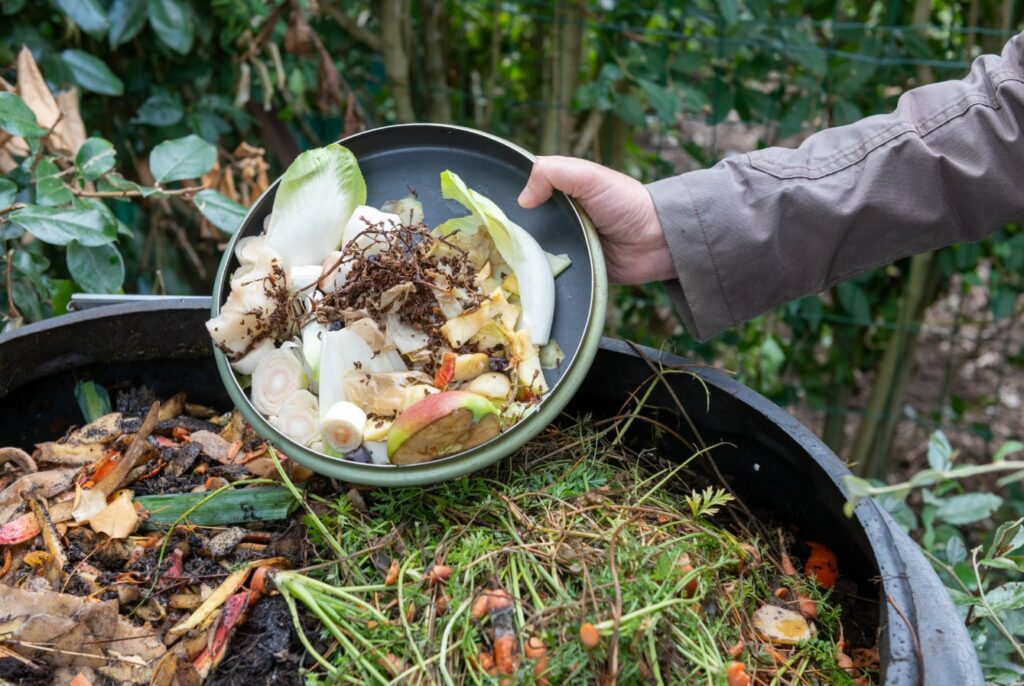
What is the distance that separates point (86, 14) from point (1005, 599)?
188 centimetres

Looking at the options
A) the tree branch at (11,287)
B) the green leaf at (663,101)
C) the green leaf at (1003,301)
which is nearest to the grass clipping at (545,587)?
the tree branch at (11,287)

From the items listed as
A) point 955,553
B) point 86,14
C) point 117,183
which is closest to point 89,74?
point 86,14

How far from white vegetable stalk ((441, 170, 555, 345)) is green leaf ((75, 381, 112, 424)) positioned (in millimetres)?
665

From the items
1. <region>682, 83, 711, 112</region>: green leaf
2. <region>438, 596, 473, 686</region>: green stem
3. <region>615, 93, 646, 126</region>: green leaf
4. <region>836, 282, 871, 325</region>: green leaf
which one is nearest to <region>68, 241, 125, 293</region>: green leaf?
<region>438, 596, 473, 686</region>: green stem

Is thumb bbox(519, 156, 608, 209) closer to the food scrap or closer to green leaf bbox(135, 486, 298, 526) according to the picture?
the food scrap

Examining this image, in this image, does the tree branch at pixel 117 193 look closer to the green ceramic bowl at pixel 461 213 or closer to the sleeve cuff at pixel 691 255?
the green ceramic bowl at pixel 461 213

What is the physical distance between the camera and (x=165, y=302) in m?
1.42

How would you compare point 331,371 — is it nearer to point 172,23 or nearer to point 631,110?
point 172,23

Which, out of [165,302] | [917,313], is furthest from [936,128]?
Result: [917,313]

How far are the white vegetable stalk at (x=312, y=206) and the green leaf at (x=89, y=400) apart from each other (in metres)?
0.41

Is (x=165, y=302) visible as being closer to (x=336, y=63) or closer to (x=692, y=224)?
(x=692, y=224)

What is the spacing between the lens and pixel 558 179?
1.22 m

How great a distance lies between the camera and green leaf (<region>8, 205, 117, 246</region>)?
1325mm

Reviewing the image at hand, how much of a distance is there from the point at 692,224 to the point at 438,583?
62cm
